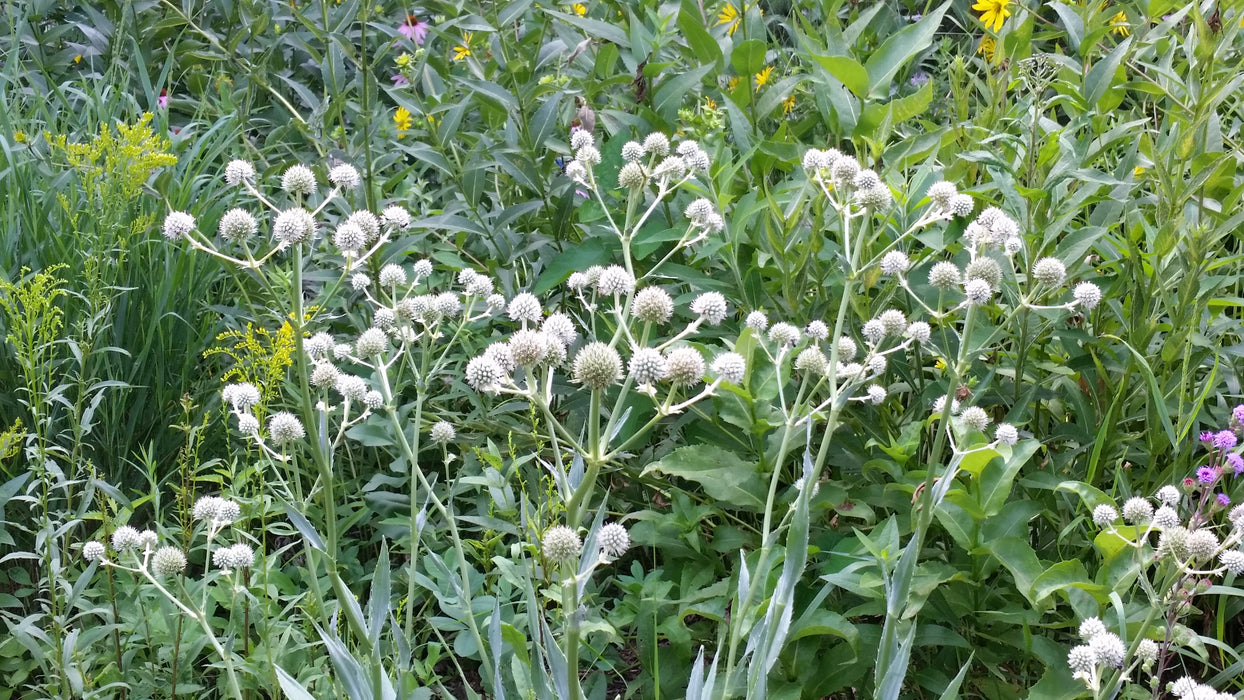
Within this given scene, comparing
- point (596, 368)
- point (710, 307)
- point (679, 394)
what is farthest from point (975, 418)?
point (679, 394)

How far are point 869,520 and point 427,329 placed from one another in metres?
1.01

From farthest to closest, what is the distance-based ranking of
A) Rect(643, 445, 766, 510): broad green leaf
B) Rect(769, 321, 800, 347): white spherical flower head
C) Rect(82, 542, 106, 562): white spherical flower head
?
Rect(643, 445, 766, 510): broad green leaf, Rect(82, 542, 106, 562): white spherical flower head, Rect(769, 321, 800, 347): white spherical flower head

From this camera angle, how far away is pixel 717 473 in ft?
7.06

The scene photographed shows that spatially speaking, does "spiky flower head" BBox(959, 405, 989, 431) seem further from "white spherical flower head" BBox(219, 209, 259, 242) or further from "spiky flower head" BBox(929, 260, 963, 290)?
"white spherical flower head" BBox(219, 209, 259, 242)

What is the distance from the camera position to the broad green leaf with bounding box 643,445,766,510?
2111 mm

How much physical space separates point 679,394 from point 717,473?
0.40 meters

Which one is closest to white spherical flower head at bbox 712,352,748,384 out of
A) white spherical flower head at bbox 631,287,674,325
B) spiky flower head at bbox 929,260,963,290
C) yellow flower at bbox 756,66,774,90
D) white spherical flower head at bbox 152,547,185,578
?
white spherical flower head at bbox 631,287,674,325

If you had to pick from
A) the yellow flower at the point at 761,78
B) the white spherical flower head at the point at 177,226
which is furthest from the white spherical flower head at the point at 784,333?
the yellow flower at the point at 761,78

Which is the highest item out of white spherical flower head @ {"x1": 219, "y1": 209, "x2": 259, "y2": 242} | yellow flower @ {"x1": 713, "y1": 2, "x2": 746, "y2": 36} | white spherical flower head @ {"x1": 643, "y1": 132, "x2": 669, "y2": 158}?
white spherical flower head @ {"x1": 643, "y1": 132, "x2": 669, "y2": 158}

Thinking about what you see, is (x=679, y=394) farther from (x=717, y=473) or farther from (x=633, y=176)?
(x=633, y=176)

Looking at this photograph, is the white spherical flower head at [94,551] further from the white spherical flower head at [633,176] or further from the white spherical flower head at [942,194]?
the white spherical flower head at [942,194]

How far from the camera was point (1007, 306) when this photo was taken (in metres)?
2.41

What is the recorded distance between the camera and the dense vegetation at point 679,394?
5.55 feet

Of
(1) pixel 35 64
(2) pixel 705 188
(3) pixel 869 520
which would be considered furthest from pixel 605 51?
(1) pixel 35 64
